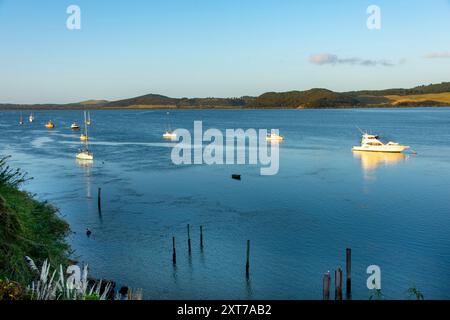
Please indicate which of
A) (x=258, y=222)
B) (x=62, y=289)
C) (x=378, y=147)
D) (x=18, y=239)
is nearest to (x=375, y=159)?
(x=378, y=147)

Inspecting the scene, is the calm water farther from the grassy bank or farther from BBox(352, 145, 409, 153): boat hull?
BBox(352, 145, 409, 153): boat hull

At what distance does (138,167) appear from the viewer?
6706 cm

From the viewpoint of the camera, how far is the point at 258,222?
124 feet

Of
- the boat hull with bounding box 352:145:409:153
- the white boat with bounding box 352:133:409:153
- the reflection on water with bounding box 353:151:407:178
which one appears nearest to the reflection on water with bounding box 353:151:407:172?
the reflection on water with bounding box 353:151:407:178

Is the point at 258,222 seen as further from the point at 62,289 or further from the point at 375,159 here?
the point at 375,159

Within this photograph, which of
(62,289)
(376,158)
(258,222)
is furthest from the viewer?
(376,158)

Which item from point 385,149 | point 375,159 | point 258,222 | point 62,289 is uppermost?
point 62,289

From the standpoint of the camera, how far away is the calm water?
26.7 meters

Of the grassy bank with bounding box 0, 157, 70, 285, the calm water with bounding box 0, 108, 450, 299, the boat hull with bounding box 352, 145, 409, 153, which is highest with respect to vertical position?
the grassy bank with bounding box 0, 157, 70, 285

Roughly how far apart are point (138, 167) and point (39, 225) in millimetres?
50135

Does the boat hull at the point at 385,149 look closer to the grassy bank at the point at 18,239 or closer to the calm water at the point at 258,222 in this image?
the calm water at the point at 258,222

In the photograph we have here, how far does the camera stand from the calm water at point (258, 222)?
2670 centimetres

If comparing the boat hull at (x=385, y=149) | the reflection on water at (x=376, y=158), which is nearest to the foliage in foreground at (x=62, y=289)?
the reflection on water at (x=376, y=158)

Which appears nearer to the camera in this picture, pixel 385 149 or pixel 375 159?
pixel 375 159
